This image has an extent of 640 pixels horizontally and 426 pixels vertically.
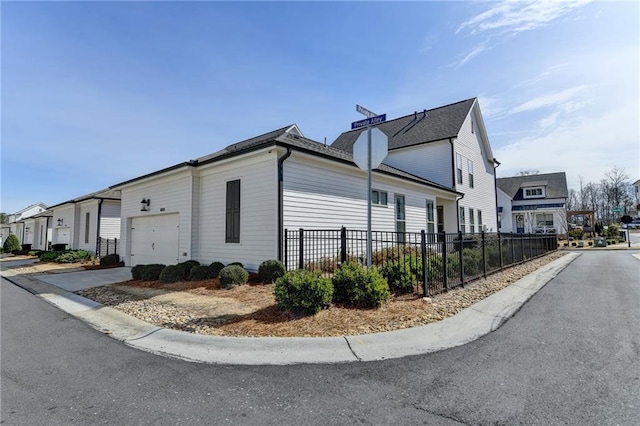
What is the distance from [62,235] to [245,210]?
77.0ft

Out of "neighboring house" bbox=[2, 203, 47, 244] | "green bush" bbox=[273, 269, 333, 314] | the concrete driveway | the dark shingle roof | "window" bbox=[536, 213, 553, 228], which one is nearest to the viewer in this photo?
"green bush" bbox=[273, 269, 333, 314]

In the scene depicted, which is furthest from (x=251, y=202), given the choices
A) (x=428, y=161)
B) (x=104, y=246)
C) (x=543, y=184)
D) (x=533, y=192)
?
(x=533, y=192)

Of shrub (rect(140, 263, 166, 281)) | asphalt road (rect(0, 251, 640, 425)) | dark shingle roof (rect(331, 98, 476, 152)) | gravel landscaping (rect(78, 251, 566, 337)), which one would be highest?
dark shingle roof (rect(331, 98, 476, 152))

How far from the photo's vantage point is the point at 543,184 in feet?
127

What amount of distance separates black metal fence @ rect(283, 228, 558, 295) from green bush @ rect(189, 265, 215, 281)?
2452mm

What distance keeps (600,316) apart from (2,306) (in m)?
12.4

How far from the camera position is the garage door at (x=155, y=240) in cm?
1179

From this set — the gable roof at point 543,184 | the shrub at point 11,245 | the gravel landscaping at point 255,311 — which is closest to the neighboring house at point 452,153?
the gravel landscaping at point 255,311

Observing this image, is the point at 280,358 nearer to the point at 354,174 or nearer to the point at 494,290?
the point at 494,290

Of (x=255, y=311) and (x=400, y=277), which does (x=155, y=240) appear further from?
(x=400, y=277)

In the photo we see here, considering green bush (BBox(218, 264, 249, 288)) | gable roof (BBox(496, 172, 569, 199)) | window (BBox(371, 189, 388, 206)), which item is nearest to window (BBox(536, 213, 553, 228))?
gable roof (BBox(496, 172, 569, 199))

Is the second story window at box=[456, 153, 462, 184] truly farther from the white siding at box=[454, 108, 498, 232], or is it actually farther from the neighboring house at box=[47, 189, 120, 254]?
the neighboring house at box=[47, 189, 120, 254]

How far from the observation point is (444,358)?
3.76 meters

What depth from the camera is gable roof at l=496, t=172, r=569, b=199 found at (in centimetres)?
3844
